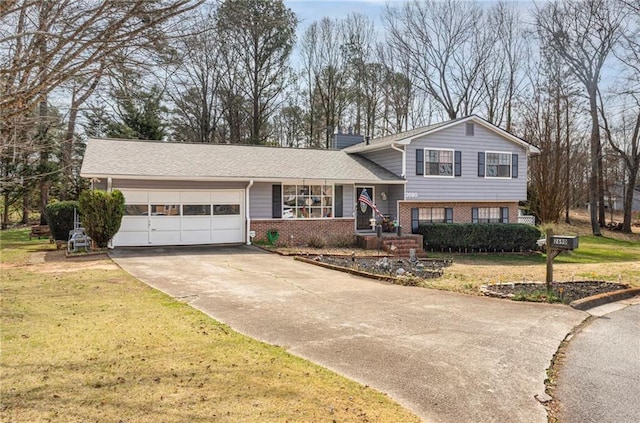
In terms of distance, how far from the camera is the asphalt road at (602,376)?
13.1ft

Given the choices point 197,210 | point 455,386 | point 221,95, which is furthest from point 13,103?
point 221,95

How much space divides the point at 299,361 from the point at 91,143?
16.2 meters

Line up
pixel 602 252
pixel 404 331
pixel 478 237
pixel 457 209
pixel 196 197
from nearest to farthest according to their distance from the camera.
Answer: pixel 404 331 → pixel 196 197 → pixel 478 237 → pixel 457 209 → pixel 602 252

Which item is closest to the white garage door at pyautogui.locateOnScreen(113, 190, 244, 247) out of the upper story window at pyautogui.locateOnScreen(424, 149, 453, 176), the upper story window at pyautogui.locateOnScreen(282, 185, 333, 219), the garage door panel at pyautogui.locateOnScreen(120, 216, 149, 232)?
the garage door panel at pyautogui.locateOnScreen(120, 216, 149, 232)

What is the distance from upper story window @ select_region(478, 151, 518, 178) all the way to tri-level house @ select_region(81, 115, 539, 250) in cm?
5

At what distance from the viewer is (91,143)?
58.6 ft

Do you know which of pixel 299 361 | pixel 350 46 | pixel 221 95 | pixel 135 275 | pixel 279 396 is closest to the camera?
pixel 279 396

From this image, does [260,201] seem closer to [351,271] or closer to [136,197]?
[136,197]

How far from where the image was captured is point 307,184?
733 inches

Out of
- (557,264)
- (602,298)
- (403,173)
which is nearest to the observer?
(602,298)

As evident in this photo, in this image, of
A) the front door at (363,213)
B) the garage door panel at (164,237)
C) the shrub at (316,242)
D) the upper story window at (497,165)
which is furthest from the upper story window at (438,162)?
the garage door panel at (164,237)

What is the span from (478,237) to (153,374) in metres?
17.1

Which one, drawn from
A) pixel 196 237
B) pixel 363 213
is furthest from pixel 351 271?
pixel 363 213

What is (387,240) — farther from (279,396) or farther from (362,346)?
(279,396)
